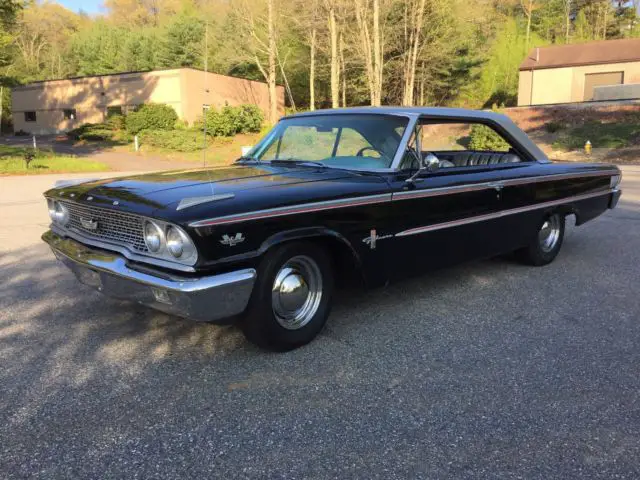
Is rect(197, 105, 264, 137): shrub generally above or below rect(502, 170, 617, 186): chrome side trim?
above

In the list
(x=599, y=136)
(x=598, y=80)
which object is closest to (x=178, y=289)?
(x=599, y=136)

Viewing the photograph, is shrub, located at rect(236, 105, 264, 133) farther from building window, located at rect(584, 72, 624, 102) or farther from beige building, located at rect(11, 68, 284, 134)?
building window, located at rect(584, 72, 624, 102)

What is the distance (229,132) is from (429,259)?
30.7 metres

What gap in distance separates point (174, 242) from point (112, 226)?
69 centimetres

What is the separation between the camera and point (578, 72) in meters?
44.7

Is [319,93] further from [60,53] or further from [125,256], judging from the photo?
[125,256]

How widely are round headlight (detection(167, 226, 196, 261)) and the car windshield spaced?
1.58m

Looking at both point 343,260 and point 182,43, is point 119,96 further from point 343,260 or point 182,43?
point 343,260

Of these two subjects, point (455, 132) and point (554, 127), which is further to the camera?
point (554, 127)

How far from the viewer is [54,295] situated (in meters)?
4.68

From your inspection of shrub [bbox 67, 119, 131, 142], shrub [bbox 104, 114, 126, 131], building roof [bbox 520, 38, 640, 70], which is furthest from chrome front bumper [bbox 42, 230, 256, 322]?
building roof [bbox 520, 38, 640, 70]

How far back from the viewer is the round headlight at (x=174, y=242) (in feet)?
9.80

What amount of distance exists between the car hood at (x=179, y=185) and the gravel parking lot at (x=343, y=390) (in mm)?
974

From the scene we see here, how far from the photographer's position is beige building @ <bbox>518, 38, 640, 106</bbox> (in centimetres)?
4347
